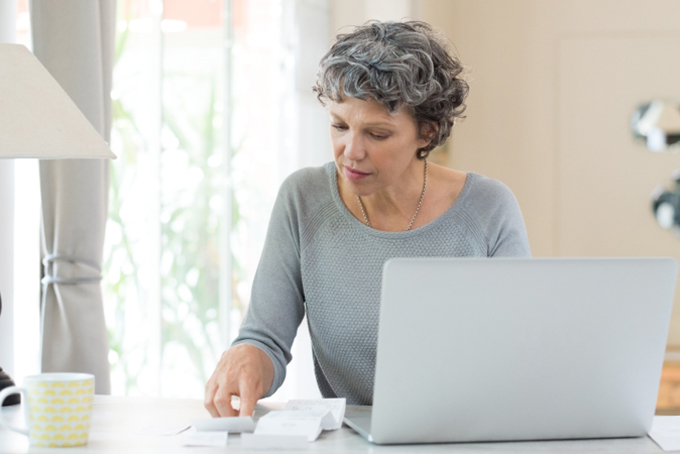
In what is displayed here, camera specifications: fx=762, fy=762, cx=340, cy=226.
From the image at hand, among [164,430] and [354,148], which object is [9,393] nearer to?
[164,430]

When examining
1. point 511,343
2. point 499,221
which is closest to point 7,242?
point 499,221

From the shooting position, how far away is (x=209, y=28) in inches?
110

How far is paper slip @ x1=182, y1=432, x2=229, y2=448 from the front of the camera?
37.3 inches

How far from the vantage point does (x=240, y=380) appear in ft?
3.81

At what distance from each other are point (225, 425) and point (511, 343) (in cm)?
39

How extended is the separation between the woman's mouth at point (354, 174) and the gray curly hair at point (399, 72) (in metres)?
0.12

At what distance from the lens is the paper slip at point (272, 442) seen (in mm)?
923


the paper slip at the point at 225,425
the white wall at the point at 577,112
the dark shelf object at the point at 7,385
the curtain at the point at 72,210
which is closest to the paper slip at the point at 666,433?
the paper slip at the point at 225,425

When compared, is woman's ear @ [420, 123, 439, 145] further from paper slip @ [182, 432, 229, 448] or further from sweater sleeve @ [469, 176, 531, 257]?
paper slip @ [182, 432, 229, 448]

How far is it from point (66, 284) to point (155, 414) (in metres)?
0.58

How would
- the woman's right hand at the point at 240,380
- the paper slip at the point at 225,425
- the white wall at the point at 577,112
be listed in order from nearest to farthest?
the paper slip at the point at 225,425
the woman's right hand at the point at 240,380
the white wall at the point at 577,112

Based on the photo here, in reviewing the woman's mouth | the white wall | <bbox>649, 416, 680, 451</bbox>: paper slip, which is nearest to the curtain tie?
the woman's mouth

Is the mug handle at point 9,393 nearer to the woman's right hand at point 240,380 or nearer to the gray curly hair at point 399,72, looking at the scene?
the woman's right hand at point 240,380

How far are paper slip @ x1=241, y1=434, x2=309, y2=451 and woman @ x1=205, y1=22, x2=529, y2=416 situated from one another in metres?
0.33
